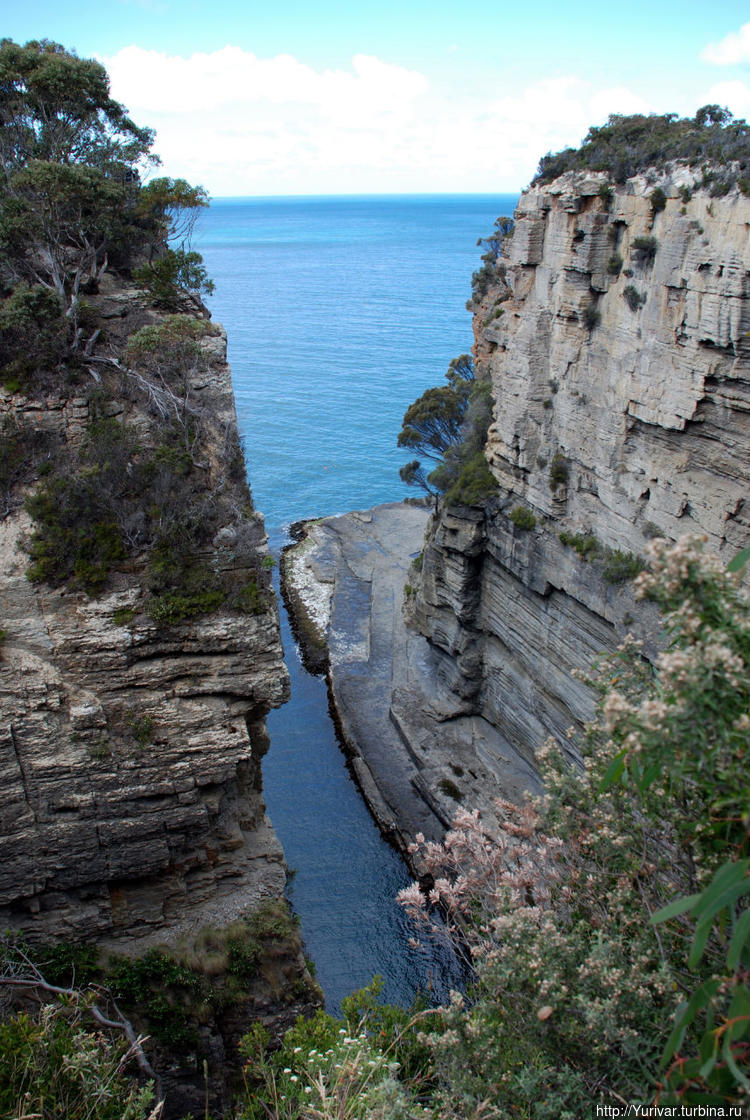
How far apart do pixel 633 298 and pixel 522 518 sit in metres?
7.80

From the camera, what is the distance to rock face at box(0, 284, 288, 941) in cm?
1527

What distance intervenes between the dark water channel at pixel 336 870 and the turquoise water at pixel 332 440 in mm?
50

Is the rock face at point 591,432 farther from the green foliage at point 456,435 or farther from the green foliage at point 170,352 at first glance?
the green foliage at point 170,352

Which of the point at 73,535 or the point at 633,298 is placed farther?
the point at 633,298

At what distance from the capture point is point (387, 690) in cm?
3325

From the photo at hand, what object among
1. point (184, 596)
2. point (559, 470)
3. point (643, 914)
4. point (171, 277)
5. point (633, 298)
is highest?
point (171, 277)

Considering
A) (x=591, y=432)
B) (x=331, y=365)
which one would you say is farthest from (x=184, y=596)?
(x=331, y=365)

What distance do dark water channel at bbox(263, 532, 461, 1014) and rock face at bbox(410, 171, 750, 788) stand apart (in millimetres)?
6087

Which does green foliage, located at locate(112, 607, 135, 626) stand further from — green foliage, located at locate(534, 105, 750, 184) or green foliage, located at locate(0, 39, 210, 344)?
green foliage, located at locate(534, 105, 750, 184)

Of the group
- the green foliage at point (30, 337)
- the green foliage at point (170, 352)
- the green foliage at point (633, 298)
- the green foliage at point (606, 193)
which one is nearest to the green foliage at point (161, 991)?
the green foliage at point (30, 337)

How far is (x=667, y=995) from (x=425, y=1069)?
6.06 m

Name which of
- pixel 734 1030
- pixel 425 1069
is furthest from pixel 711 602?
pixel 425 1069

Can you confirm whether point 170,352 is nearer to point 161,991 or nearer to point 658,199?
point 658,199

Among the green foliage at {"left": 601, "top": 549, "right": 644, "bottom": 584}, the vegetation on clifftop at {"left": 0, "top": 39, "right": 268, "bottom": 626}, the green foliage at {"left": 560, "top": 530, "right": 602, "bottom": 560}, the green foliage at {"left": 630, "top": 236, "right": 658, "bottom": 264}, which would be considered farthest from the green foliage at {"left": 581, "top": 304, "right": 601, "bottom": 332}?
the vegetation on clifftop at {"left": 0, "top": 39, "right": 268, "bottom": 626}
